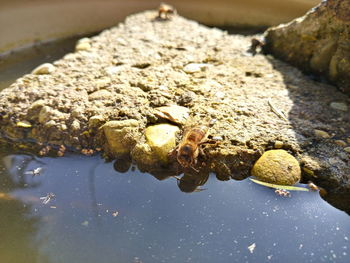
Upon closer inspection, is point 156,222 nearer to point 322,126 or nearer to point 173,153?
point 173,153

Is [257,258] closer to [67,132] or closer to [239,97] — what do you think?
[239,97]

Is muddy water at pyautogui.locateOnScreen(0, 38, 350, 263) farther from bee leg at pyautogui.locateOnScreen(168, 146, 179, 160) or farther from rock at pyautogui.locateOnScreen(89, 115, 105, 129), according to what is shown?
rock at pyautogui.locateOnScreen(89, 115, 105, 129)

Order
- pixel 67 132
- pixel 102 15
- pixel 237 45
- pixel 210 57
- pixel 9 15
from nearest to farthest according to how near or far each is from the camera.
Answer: pixel 67 132 → pixel 210 57 → pixel 237 45 → pixel 9 15 → pixel 102 15

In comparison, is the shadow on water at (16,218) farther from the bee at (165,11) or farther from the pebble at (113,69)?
the bee at (165,11)

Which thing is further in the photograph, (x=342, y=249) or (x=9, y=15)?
(x=9, y=15)

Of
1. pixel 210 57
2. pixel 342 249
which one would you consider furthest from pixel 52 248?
pixel 210 57

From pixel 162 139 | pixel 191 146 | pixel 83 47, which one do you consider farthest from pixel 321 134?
pixel 83 47

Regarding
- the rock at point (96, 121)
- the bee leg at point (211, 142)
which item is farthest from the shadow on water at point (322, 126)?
the rock at point (96, 121)
